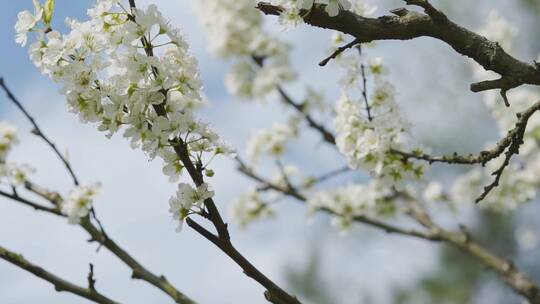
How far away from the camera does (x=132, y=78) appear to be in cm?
172

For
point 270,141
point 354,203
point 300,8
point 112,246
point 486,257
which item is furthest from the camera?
point 270,141

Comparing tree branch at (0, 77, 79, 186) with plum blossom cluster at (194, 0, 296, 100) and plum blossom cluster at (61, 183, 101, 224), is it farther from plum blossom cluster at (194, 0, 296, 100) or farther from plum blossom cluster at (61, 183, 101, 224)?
plum blossom cluster at (194, 0, 296, 100)

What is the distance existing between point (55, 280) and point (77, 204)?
2.07ft

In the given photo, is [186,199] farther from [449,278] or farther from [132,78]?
[449,278]

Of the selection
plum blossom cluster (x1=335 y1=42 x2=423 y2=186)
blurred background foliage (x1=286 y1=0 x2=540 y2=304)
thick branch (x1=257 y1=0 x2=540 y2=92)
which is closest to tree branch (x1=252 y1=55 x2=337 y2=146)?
plum blossom cluster (x1=335 y1=42 x2=423 y2=186)

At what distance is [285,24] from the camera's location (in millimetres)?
1840

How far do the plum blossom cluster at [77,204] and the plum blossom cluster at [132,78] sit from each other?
36.6 inches

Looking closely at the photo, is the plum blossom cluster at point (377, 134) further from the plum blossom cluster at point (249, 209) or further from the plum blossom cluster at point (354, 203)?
the plum blossom cluster at point (249, 209)

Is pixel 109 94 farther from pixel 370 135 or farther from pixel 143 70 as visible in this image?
pixel 370 135

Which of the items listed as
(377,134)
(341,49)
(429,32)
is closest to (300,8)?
(341,49)

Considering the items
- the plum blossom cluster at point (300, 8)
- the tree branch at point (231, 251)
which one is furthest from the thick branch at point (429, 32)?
the tree branch at point (231, 251)

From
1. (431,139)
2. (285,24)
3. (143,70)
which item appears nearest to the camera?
(143,70)

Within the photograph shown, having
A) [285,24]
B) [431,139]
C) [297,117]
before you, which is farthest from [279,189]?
[431,139]

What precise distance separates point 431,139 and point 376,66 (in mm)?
11811
